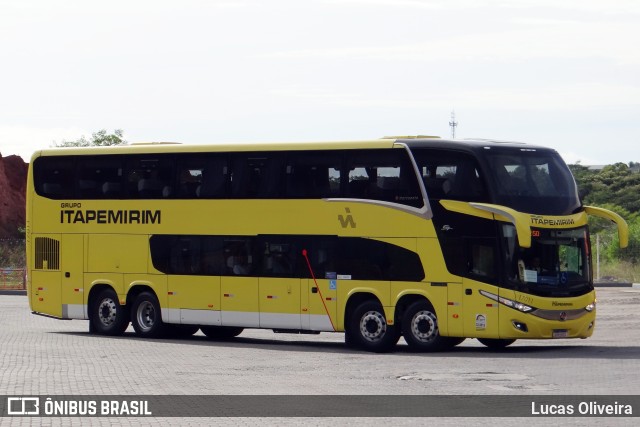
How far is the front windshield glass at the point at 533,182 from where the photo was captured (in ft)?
80.1

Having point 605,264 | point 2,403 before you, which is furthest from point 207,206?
point 605,264

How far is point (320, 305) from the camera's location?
86.1ft

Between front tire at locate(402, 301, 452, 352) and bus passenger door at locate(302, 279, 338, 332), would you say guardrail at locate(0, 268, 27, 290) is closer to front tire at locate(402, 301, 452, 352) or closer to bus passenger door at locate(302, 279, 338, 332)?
bus passenger door at locate(302, 279, 338, 332)

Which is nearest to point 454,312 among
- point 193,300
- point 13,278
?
point 193,300

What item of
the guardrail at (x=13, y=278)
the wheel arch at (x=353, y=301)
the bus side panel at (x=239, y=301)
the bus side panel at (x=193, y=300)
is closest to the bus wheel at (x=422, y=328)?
the wheel arch at (x=353, y=301)

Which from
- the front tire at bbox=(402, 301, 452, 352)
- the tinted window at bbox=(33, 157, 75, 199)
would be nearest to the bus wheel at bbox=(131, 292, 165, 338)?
the tinted window at bbox=(33, 157, 75, 199)

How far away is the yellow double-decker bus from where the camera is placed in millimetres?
24391

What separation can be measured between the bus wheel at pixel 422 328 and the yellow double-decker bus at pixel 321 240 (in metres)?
0.03

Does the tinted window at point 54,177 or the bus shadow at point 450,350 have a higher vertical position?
the tinted window at point 54,177

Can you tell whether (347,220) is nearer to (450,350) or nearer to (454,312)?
(454,312)

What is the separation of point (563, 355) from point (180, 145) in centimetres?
927

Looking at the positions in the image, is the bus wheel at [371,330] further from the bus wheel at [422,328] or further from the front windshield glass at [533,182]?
the front windshield glass at [533,182]

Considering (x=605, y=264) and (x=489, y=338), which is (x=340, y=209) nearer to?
(x=489, y=338)

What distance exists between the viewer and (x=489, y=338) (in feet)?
83.6
